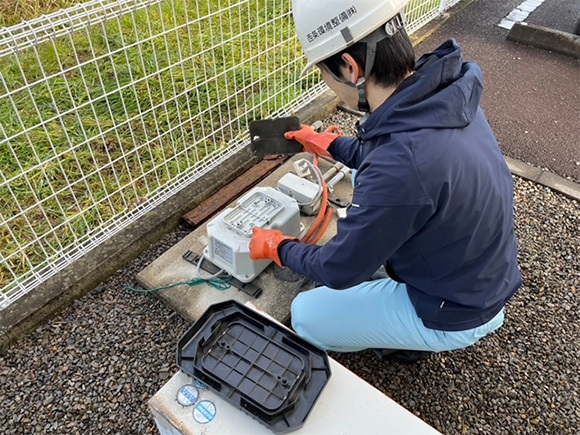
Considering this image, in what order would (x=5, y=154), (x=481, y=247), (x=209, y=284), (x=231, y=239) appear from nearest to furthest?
(x=481, y=247), (x=231, y=239), (x=209, y=284), (x=5, y=154)

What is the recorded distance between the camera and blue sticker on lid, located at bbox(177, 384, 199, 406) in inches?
60.8

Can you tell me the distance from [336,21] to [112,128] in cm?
130

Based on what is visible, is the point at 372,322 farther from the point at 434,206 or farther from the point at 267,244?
the point at 434,206

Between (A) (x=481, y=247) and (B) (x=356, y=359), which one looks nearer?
(A) (x=481, y=247)

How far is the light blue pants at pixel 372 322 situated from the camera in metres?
1.88

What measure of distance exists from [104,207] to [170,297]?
2.56ft

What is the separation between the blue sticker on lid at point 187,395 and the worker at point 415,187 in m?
0.59

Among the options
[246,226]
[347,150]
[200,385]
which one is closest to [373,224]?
[200,385]

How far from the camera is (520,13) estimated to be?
574 cm

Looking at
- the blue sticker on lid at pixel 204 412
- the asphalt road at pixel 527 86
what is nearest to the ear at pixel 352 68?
the blue sticker on lid at pixel 204 412

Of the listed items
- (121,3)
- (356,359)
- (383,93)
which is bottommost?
(356,359)

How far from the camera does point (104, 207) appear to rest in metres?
2.79

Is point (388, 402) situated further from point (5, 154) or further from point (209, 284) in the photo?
point (5, 154)

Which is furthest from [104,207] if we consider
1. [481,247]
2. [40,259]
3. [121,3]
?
[481,247]
